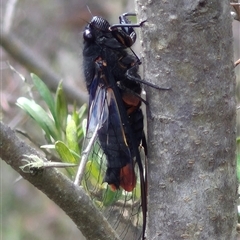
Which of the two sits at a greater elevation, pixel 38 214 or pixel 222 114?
pixel 222 114

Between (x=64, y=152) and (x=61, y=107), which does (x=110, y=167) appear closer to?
(x=64, y=152)

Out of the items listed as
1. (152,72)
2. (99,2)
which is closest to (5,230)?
(99,2)

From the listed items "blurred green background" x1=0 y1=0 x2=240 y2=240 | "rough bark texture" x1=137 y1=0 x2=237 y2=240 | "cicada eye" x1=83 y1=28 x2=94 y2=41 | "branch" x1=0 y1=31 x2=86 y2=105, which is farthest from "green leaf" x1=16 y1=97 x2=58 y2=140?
"blurred green background" x1=0 y1=0 x2=240 y2=240

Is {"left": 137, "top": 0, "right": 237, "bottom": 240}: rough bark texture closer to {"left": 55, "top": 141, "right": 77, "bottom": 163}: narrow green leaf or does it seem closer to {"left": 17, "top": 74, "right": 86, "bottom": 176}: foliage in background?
{"left": 55, "top": 141, "right": 77, "bottom": 163}: narrow green leaf

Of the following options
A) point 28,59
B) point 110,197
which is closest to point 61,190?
point 110,197

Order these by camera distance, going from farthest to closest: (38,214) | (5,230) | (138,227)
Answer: (38,214)
(5,230)
(138,227)

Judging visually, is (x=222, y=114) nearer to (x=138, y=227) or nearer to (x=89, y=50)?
(x=138, y=227)

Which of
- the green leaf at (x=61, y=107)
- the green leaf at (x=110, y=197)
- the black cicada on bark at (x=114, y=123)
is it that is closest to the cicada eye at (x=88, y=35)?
the black cicada on bark at (x=114, y=123)
